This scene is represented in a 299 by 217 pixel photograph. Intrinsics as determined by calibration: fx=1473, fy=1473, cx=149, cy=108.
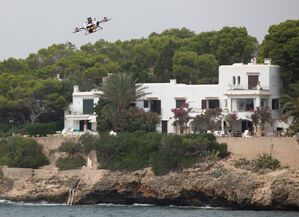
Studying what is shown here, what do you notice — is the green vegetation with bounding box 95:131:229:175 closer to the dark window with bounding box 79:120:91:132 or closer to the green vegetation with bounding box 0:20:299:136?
the green vegetation with bounding box 0:20:299:136

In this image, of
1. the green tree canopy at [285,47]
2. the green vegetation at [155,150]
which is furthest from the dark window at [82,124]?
the green tree canopy at [285,47]

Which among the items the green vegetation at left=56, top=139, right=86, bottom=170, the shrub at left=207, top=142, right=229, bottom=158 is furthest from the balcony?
the green vegetation at left=56, top=139, right=86, bottom=170

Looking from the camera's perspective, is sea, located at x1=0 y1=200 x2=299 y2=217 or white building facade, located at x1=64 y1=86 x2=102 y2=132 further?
white building facade, located at x1=64 y1=86 x2=102 y2=132

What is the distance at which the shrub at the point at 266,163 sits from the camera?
80938 millimetres

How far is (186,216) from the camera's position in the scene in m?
76.8

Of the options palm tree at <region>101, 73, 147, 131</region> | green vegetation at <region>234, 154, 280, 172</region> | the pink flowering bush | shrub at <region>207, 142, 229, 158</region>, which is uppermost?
palm tree at <region>101, 73, 147, 131</region>

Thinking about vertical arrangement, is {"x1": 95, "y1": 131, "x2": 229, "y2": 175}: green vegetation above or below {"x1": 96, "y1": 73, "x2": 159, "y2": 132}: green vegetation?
below

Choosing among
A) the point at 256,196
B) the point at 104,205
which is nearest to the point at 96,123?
the point at 104,205

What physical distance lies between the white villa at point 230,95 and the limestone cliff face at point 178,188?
7.54 m

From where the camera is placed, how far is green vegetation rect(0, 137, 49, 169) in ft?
290

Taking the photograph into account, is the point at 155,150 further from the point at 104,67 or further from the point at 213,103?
the point at 104,67

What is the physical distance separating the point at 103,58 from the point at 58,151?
16.1 meters

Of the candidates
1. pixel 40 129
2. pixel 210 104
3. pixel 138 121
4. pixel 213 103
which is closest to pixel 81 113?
pixel 40 129

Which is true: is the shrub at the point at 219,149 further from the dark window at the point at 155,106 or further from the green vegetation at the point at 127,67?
the dark window at the point at 155,106
